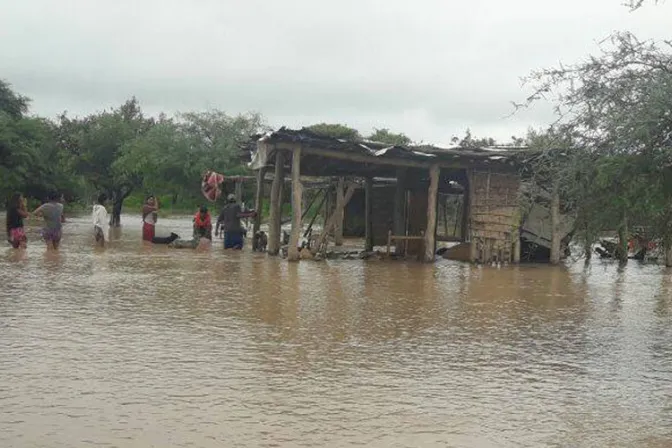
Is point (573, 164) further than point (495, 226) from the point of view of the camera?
No

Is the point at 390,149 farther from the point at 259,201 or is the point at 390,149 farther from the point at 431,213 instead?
the point at 259,201

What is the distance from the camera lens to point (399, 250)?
821 inches

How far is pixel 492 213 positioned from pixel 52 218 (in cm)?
1049

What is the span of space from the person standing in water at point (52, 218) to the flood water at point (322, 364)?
4.29m

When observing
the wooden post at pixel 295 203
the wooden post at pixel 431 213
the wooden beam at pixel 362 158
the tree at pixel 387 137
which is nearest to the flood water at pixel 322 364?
the wooden post at pixel 295 203

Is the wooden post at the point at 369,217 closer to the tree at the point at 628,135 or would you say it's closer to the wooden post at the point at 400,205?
the wooden post at the point at 400,205

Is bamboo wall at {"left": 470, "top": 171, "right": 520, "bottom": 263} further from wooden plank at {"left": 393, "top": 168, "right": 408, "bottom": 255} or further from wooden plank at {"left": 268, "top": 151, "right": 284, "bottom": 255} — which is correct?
wooden plank at {"left": 268, "top": 151, "right": 284, "bottom": 255}

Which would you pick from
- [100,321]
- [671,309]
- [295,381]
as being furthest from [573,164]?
[100,321]

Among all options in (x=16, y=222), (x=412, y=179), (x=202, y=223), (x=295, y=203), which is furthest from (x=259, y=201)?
(x=16, y=222)

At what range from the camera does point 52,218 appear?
16.6m

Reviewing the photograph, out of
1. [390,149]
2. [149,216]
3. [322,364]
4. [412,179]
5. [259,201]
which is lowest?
[322,364]

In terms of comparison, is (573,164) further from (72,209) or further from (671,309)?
(72,209)

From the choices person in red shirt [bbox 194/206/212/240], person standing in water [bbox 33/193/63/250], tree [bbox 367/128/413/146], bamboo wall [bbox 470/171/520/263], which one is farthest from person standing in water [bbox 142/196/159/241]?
tree [bbox 367/128/413/146]

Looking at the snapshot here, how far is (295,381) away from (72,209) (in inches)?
2108
